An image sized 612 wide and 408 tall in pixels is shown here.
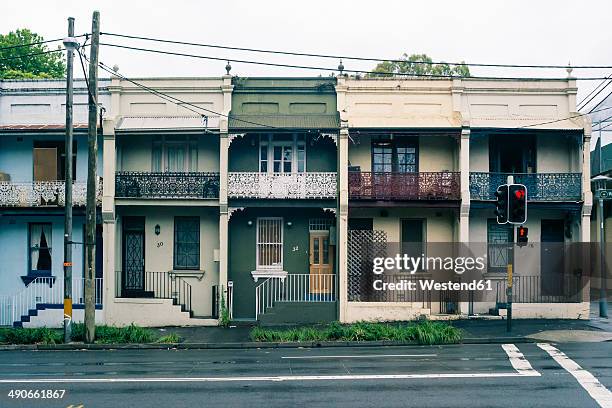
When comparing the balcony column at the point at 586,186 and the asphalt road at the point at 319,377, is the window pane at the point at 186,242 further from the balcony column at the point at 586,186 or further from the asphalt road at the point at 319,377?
the balcony column at the point at 586,186

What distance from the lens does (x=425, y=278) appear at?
2303 centimetres

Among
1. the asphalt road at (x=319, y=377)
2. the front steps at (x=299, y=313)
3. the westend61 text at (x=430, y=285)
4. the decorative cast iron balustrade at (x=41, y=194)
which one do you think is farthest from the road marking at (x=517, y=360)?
the decorative cast iron balustrade at (x=41, y=194)

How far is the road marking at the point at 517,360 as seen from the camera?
13.7 metres

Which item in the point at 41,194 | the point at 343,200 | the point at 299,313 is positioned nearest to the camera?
the point at 299,313

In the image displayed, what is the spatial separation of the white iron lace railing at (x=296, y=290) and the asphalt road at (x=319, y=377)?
478cm

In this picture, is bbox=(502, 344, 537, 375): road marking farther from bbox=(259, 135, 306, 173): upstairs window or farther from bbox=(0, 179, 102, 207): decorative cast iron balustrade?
bbox=(0, 179, 102, 207): decorative cast iron balustrade

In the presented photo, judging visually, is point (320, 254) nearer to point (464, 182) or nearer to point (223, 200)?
point (223, 200)

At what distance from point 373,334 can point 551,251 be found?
9087mm

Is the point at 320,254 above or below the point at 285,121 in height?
below

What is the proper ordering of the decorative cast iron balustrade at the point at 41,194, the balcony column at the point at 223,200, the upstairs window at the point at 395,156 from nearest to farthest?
1. the balcony column at the point at 223,200
2. the decorative cast iron balustrade at the point at 41,194
3. the upstairs window at the point at 395,156

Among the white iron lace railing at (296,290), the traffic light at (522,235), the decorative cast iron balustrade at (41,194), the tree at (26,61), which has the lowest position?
the white iron lace railing at (296,290)

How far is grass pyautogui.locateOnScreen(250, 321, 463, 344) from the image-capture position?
17.6 metres

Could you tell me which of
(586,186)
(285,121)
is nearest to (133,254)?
(285,121)

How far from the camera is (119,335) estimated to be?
18.6m
